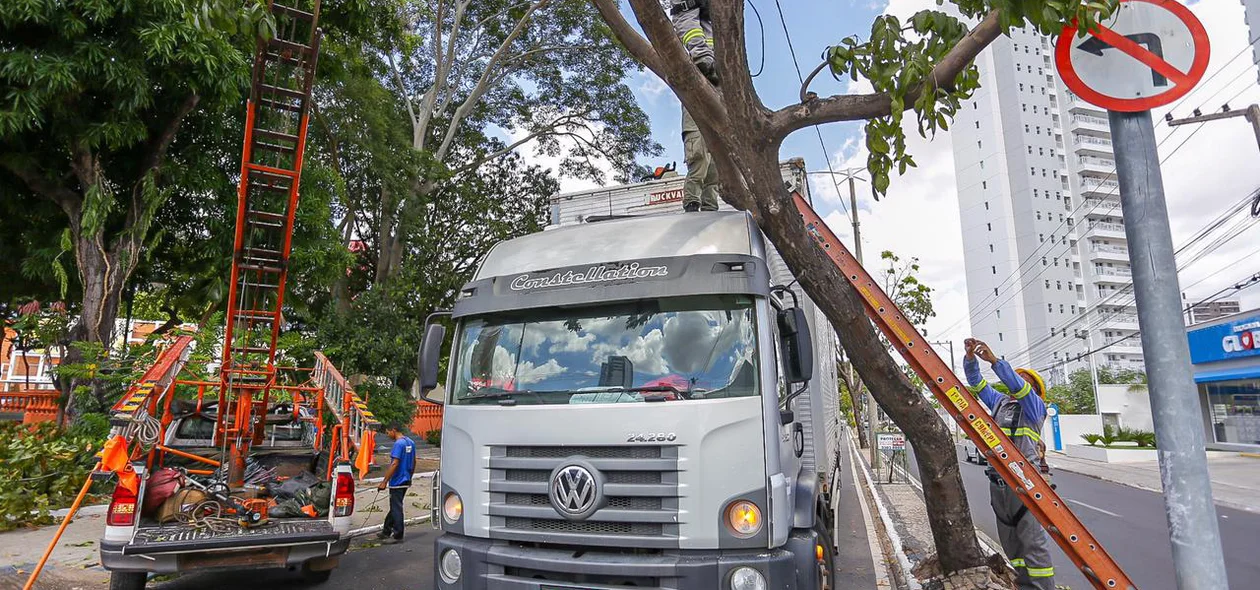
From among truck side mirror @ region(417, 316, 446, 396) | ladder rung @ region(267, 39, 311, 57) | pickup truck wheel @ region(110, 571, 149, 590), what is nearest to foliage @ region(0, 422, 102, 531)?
pickup truck wheel @ region(110, 571, 149, 590)

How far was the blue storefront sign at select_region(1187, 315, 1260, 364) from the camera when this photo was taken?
77.7ft

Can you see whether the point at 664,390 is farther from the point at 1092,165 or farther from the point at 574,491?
the point at 1092,165

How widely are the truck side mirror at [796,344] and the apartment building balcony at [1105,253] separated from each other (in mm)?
69127

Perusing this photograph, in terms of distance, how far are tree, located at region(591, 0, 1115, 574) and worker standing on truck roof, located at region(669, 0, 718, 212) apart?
0.57 meters

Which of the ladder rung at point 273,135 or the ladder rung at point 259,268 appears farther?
the ladder rung at point 259,268

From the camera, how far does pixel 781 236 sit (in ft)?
16.4

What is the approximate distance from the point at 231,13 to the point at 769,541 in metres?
4.02

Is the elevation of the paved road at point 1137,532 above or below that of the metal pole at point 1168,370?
below

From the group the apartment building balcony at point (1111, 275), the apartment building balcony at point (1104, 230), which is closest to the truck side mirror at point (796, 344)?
the apartment building balcony at point (1104, 230)

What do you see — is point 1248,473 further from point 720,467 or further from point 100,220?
point 100,220

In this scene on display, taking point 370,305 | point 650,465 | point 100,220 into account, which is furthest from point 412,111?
point 650,465

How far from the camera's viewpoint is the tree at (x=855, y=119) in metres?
4.28

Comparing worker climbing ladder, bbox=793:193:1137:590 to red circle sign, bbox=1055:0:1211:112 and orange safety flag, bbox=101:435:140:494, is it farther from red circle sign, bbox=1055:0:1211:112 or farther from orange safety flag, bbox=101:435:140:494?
orange safety flag, bbox=101:435:140:494

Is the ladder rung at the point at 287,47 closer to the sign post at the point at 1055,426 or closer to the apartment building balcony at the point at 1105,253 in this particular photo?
the sign post at the point at 1055,426
